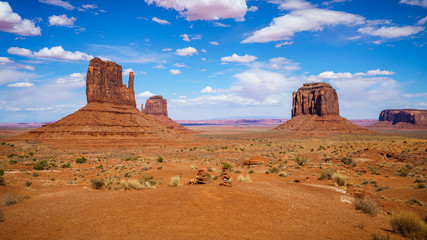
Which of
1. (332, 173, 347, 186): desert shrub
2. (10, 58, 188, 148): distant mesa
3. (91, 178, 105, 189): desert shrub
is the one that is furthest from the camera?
(10, 58, 188, 148): distant mesa

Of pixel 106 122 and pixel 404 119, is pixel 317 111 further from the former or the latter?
pixel 404 119

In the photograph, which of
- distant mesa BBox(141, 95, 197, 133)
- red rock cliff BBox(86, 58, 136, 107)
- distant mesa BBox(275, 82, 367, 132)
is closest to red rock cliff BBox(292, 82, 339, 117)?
distant mesa BBox(275, 82, 367, 132)

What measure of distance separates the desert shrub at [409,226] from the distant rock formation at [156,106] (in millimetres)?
148125

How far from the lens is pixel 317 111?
114 m

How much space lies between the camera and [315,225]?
25.5 feet

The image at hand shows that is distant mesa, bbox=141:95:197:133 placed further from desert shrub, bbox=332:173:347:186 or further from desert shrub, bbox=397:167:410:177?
desert shrub, bbox=332:173:347:186

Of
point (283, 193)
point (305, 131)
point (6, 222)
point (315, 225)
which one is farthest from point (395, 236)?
point (305, 131)

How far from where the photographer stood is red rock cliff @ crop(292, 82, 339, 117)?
110 m

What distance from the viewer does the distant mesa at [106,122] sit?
54.5 metres

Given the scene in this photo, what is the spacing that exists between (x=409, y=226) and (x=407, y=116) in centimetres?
20558

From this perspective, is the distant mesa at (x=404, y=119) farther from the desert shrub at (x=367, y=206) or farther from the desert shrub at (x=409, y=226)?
the desert shrub at (x=409, y=226)

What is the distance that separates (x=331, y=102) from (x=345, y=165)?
321ft

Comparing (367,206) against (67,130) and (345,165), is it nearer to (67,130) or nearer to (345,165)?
(345,165)

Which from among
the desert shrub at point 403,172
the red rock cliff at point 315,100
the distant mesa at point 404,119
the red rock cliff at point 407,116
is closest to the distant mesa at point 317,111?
the red rock cliff at point 315,100
